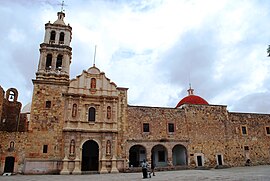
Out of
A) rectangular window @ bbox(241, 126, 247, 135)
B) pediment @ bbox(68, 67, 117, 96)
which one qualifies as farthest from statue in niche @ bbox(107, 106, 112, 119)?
rectangular window @ bbox(241, 126, 247, 135)

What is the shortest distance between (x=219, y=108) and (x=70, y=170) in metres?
19.5

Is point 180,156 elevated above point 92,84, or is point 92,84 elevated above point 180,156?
point 92,84

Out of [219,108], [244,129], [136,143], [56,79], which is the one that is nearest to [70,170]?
[136,143]

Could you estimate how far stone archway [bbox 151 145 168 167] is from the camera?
2717cm

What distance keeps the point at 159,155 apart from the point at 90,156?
8450 millimetres

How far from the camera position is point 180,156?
28.1 meters

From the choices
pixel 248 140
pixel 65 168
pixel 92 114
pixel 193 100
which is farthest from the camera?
pixel 193 100

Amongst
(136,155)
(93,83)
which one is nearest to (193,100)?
(136,155)

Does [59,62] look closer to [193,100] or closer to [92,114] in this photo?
[92,114]

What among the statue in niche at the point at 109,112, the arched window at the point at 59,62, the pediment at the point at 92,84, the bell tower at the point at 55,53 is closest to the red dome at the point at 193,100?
the pediment at the point at 92,84

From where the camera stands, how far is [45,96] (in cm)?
2366

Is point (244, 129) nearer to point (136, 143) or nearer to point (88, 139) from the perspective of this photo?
point (136, 143)

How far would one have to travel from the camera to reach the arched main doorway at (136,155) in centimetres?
2661

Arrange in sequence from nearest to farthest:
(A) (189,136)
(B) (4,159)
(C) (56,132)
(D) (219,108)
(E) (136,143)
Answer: (B) (4,159) < (C) (56,132) < (E) (136,143) < (A) (189,136) < (D) (219,108)
